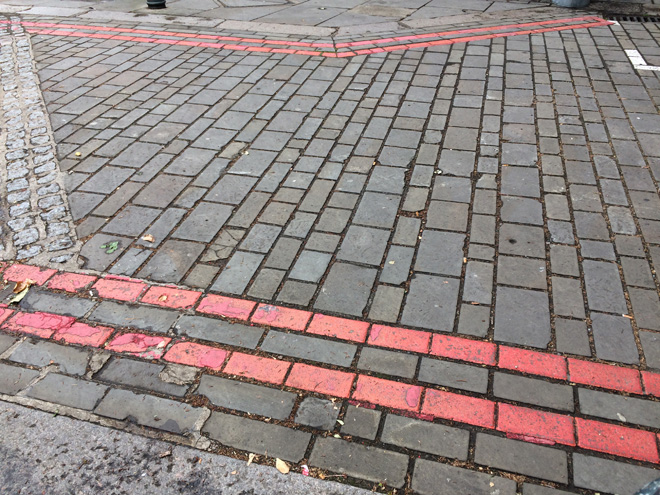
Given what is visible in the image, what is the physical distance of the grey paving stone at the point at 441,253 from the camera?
12.0 ft

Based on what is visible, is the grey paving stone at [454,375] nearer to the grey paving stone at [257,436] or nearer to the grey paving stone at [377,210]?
the grey paving stone at [257,436]

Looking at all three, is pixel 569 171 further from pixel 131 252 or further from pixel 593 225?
pixel 131 252

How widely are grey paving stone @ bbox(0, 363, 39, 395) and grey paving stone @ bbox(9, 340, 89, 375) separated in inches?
2.2

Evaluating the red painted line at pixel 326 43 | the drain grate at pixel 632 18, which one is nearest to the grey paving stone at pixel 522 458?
the red painted line at pixel 326 43

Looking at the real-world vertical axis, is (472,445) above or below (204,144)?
below

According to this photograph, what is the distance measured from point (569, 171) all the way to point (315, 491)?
140 inches

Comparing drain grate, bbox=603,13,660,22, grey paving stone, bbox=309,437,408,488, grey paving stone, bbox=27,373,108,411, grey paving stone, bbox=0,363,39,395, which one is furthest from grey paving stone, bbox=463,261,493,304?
drain grate, bbox=603,13,660,22

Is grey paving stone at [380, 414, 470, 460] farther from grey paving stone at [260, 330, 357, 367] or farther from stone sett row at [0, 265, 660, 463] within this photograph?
grey paving stone at [260, 330, 357, 367]

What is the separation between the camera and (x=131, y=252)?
3861mm

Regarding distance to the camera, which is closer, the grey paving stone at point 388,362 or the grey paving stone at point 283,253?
the grey paving stone at point 388,362

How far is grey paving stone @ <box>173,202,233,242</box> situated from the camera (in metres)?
4.00

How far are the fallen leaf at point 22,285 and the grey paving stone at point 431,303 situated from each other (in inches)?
98.8

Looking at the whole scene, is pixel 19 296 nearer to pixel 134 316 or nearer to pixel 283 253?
pixel 134 316

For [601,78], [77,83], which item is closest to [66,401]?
[77,83]
